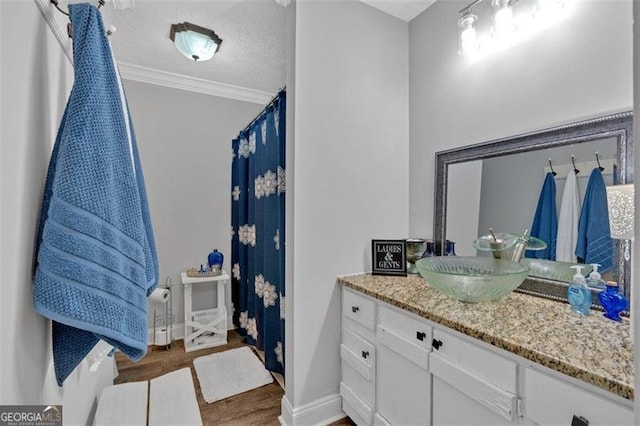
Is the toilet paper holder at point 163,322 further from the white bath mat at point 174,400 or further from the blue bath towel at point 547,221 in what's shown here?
the blue bath towel at point 547,221

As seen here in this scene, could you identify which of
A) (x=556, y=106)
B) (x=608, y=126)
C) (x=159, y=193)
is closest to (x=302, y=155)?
(x=556, y=106)

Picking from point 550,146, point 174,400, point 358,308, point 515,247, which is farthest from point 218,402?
point 550,146

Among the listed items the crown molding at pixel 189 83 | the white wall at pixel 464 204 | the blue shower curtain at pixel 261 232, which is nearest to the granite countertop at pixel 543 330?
the white wall at pixel 464 204

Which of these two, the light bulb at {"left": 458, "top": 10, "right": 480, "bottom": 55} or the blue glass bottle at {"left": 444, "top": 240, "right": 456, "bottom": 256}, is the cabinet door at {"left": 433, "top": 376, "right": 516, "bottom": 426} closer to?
the blue glass bottle at {"left": 444, "top": 240, "right": 456, "bottom": 256}

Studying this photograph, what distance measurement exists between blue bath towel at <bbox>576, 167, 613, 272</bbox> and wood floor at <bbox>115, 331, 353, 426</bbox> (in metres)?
1.46

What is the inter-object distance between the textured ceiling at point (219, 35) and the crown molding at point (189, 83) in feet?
0.19

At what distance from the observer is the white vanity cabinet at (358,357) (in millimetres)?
1381

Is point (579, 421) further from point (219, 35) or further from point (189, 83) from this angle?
point (189, 83)

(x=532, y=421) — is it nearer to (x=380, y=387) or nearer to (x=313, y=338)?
(x=380, y=387)

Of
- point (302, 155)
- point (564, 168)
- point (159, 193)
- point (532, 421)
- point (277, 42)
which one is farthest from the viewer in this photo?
A: point (159, 193)

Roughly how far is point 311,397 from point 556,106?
6.17ft

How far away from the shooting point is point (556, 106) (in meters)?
1.22

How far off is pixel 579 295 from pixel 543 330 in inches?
11.7

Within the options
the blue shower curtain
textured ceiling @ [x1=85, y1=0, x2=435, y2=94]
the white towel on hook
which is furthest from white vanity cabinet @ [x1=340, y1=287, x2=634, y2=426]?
textured ceiling @ [x1=85, y1=0, x2=435, y2=94]
